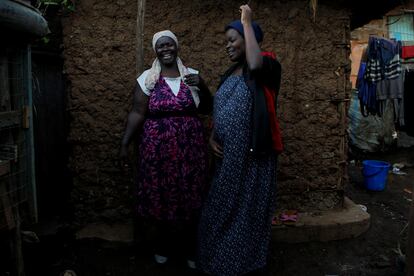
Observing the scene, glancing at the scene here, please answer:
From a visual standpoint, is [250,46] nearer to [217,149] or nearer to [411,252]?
[217,149]

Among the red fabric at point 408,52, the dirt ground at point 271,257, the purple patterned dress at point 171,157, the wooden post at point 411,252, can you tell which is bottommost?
the dirt ground at point 271,257

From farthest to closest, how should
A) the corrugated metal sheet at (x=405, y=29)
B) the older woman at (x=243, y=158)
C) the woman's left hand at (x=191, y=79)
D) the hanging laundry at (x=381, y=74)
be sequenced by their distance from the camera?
the corrugated metal sheet at (x=405, y=29)
the hanging laundry at (x=381, y=74)
the woman's left hand at (x=191, y=79)
the older woman at (x=243, y=158)

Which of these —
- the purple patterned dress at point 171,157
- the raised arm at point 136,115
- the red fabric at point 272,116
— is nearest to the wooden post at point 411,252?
the red fabric at point 272,116

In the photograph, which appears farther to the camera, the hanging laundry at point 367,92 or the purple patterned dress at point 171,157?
the hanging laundry at point 367,92

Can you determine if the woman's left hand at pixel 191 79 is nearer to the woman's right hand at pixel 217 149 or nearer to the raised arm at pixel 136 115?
the raised arm at pixel 136 115

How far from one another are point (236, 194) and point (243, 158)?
254mm

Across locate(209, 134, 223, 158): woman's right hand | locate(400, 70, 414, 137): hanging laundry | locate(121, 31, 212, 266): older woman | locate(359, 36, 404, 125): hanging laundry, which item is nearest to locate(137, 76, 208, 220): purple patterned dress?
locate(121, 31, 212, 266): older woman

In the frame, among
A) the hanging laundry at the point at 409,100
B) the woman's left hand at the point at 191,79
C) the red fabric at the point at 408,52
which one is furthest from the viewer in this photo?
the red fabric at the point at 408,52

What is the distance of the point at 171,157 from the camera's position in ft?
9.27

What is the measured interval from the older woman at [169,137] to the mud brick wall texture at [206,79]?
648 millimetres

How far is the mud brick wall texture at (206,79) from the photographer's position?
3.41 m

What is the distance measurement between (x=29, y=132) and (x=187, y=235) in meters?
1.57

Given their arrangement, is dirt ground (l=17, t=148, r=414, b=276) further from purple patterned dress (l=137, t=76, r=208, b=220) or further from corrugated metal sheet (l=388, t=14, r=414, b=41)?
corrugated metal sheet (l=388, t=14, r=414, b=41)

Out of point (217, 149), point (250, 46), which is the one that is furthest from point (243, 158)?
point (250, 46)
